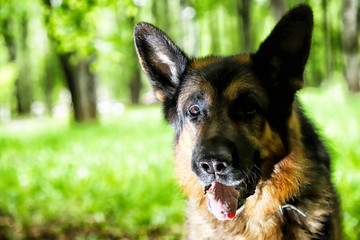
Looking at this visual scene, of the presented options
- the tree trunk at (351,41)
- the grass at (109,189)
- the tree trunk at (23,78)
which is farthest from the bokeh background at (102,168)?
the tree trunk at (23,78)

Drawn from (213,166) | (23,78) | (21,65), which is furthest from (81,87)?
(23,78)

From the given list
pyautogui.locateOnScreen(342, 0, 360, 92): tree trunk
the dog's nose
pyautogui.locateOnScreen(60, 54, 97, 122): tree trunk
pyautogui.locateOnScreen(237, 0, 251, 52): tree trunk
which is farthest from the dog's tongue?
pyautogui.locateOnScreen(237, 0, 251, 52): tree trunk

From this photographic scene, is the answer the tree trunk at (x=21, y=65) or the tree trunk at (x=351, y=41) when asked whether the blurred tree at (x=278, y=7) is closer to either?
the tree trunk at (x=351, y=41)

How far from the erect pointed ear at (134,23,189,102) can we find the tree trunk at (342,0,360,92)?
13.5m

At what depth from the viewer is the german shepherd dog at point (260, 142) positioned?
2.69m

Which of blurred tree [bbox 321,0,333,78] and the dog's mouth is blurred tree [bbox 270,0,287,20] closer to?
the dog's mouth

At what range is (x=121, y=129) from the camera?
12180 millimetres

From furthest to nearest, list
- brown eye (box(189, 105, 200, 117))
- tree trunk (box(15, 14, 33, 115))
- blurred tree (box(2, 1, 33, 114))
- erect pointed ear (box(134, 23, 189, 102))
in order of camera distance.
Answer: tree trunk (box(15, 14, 33, 115)) → blurred tree (box(2, 1, 33, 114)) → erect pointed ear (box(134, 23, 189, 102)) → brown eye (box(189, 105, 200, 117))

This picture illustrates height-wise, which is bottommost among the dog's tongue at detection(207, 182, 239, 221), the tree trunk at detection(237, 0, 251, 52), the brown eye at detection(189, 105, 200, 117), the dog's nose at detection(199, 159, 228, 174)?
the dog's tongue at detection(207, 182, 239, 221)

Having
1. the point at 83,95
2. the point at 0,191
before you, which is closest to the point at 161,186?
the point at 0,191

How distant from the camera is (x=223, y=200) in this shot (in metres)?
2.80

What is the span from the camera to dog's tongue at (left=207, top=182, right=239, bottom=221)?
2.77 m

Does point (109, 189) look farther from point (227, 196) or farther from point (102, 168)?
point (227, 196)

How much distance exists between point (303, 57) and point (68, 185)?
4866 mm
